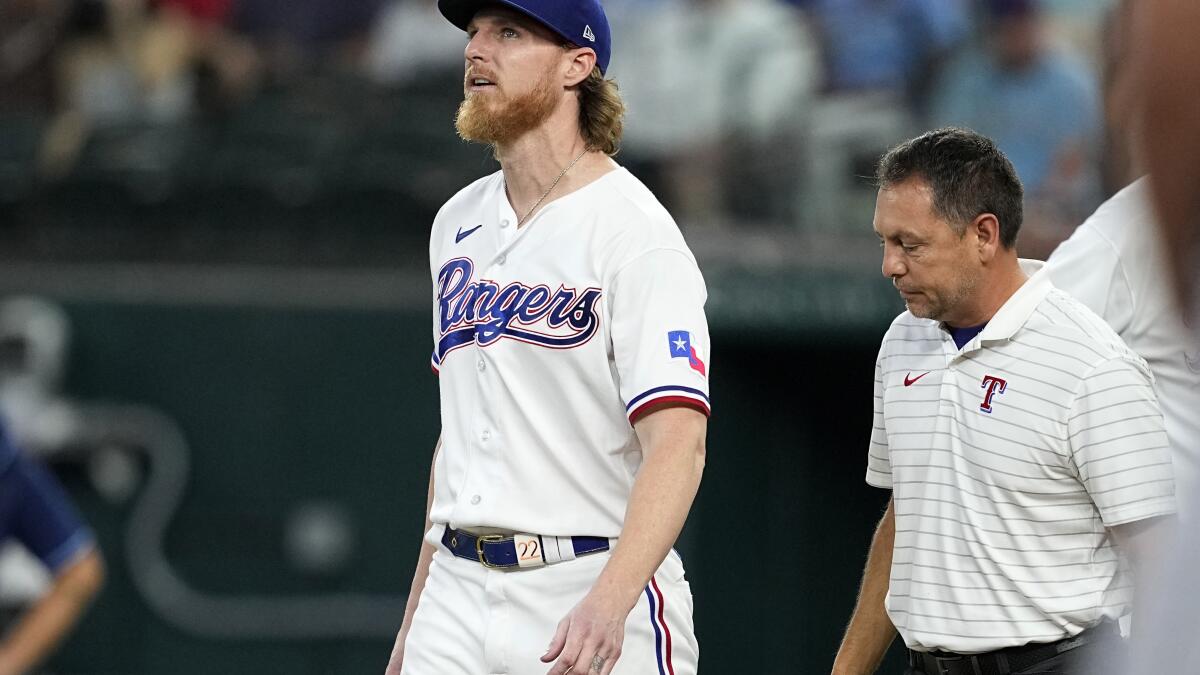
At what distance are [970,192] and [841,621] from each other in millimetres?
6372

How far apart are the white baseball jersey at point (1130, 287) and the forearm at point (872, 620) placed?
585 millimetres

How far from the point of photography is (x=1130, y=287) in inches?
141

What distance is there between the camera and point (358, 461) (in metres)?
9.45

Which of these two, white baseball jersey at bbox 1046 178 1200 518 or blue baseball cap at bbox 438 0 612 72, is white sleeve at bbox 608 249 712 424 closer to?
blue baseball cap at bbox 438 0 612 72

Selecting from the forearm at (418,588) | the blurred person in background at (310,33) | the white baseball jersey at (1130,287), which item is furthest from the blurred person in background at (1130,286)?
the blurred person in background at (310,33)

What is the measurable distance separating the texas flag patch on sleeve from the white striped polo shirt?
426mm

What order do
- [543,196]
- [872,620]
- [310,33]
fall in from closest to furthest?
[872,620] < [543,196] < [310,33]

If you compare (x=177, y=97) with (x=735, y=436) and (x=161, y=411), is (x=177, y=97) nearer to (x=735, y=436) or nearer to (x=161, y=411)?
(x=161, y=411)

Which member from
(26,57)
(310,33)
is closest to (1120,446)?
(310,33)

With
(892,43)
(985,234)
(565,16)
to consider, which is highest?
(892,43)

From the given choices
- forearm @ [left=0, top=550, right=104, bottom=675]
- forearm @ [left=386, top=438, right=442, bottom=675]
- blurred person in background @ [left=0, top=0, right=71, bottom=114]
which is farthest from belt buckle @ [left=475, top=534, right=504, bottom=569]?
blurred person in background @ [left=0, top=0, right=71, bottom=114]

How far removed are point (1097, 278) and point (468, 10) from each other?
4.58 feet

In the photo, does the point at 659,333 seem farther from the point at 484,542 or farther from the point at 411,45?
the point at 411,45

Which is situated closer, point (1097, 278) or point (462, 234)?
point (1097, 278)
